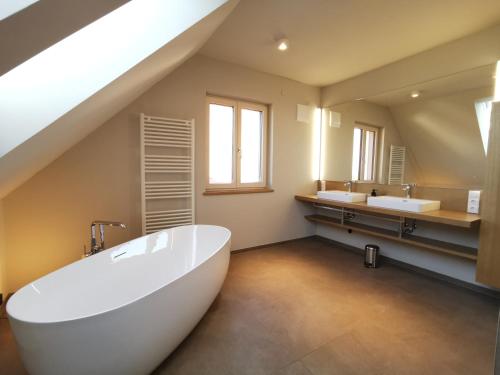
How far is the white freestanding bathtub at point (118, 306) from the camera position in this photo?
39.1 inches

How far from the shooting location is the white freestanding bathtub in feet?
3.26

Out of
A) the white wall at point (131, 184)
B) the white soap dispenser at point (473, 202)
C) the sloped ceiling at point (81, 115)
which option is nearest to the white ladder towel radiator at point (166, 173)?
the white wall at point (131, 184)

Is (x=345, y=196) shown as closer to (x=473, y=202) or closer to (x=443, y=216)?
(x=443, y=216)

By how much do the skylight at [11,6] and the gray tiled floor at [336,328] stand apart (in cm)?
163

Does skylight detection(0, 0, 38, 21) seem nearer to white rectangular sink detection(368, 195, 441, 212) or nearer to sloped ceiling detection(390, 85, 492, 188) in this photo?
white rectangular sink detection(368, 195, 441, 212)

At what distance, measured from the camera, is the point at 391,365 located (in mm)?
1431

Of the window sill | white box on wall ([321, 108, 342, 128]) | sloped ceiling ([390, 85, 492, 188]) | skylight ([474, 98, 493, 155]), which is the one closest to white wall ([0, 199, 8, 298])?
the window sill

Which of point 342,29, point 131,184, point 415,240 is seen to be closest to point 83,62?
point 131,184

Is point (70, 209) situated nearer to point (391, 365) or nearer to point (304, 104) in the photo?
point (391, 365)

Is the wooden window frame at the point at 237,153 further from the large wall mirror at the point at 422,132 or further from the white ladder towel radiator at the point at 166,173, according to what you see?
the large wall mirror at the point at 422,132

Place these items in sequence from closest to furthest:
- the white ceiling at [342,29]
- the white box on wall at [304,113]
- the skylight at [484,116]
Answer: the white ceiling at [342,29], the skylight at [484,116], the white box on wall at [304,113]

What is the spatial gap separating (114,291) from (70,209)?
95cm

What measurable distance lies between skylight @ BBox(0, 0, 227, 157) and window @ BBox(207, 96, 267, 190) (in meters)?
1.64

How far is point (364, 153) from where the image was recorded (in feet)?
10.4
